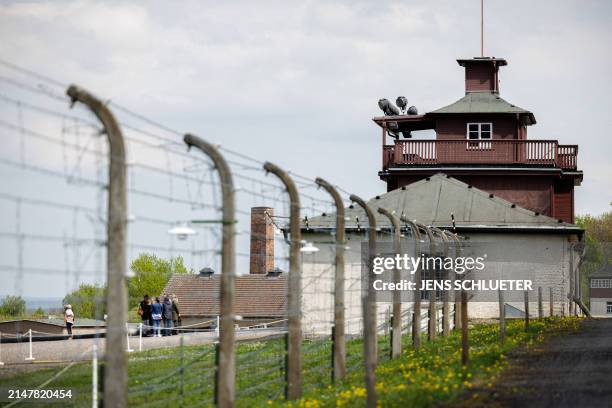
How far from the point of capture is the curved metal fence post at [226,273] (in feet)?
55.3

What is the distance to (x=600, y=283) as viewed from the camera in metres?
98.2

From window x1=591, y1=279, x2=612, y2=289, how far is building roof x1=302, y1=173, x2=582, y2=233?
162 ft

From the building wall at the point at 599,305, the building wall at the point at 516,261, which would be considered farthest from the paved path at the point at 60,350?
the building wall at the point at 599,305

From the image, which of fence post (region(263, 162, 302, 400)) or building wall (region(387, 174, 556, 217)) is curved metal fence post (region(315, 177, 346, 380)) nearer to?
fence post (region(263, 162, 302, 400))

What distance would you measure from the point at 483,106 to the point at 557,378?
37.4m

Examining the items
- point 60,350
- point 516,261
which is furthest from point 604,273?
point 60,350

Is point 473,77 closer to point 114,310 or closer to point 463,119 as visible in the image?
point 463,119

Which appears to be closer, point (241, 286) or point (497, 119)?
point (497, 119)

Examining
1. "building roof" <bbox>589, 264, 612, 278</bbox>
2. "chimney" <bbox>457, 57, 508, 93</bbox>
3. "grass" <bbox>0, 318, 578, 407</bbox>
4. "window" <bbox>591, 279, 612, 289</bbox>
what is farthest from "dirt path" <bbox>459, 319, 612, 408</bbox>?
"window" <bbox>591, 279, 612, 289</bbox>

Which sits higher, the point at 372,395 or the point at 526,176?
the point at 526,176

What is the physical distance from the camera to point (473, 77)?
59.3m

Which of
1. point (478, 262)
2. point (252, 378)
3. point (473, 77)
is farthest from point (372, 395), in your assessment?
point (473, 77)

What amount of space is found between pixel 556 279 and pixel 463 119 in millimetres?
14054

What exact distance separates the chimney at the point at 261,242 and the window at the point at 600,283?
3034 cm
